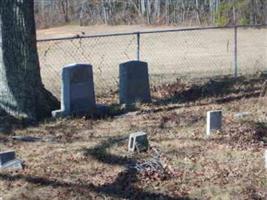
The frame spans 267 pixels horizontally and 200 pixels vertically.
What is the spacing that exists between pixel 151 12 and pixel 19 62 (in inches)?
1277

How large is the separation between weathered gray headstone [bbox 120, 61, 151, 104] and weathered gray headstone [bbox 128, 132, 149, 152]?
343 cm

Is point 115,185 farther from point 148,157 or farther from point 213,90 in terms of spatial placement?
point 213,90

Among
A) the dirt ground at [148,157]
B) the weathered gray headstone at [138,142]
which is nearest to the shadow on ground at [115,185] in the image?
the dirt ground at [148,157]

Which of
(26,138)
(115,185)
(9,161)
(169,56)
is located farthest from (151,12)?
(115,185)

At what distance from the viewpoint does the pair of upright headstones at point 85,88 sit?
10164 mm

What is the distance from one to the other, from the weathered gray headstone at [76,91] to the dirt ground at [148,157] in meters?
0.33

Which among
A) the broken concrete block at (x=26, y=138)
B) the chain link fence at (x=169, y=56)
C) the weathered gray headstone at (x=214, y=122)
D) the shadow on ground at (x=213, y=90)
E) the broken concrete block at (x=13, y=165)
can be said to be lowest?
the chain link fence at (x=169, y=56)

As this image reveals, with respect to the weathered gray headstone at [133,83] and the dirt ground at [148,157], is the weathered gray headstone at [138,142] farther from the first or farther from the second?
the weathered gray headstone at [133,83]

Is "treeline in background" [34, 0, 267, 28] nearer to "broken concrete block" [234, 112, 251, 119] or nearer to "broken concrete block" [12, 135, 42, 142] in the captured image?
"broken concrete block" [234, 112, 251, 119]

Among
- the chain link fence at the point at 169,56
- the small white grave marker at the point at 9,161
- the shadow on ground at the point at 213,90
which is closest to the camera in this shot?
the small white grave marker at the point at 9,161

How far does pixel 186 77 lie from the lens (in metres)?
14.8

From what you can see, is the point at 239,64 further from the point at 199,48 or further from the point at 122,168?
the point at 122,168

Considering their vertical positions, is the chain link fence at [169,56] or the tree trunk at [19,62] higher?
the tree trunk at [19,62]

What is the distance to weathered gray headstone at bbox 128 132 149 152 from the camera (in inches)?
301
